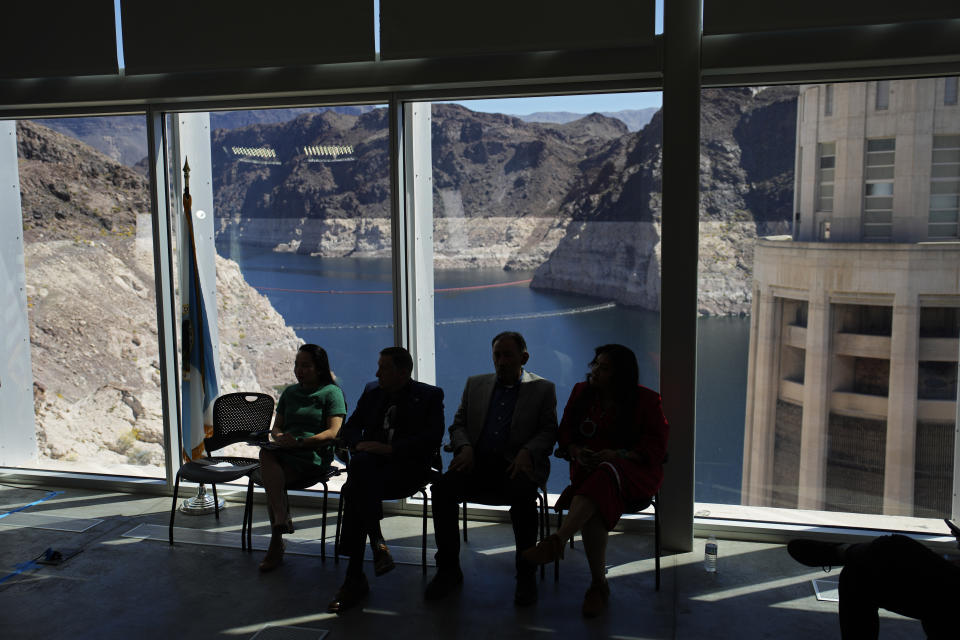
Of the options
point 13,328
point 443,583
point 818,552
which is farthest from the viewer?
point 13,328

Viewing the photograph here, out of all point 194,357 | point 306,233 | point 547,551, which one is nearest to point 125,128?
point 306,233

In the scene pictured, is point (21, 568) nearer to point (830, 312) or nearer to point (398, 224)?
point (398, 224)

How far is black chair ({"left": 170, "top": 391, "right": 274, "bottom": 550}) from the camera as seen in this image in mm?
4449

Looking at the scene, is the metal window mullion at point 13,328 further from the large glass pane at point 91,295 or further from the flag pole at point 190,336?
the flag pole at point 190,336

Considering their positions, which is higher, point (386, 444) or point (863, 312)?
point (863, 312)

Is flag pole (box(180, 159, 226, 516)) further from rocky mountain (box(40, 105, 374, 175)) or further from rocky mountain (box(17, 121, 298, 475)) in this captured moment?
rocky mountain (box(40, 105, 374, 175))

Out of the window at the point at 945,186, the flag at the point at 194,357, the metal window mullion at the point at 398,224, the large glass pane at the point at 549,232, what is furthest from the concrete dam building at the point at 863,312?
the flag at the point at 194,357

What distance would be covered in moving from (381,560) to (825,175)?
3239mm

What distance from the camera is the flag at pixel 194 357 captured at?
5.08 m

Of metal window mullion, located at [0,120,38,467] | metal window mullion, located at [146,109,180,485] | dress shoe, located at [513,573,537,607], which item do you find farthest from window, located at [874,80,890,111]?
metal window mullion, located at [0,120,38,467]

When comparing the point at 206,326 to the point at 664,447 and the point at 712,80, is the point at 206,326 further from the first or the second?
the point at 712,80

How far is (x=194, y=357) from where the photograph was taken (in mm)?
5090

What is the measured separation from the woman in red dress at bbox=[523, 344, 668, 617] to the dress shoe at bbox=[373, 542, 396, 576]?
853 millimetres

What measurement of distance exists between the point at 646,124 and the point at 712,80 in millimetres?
432
